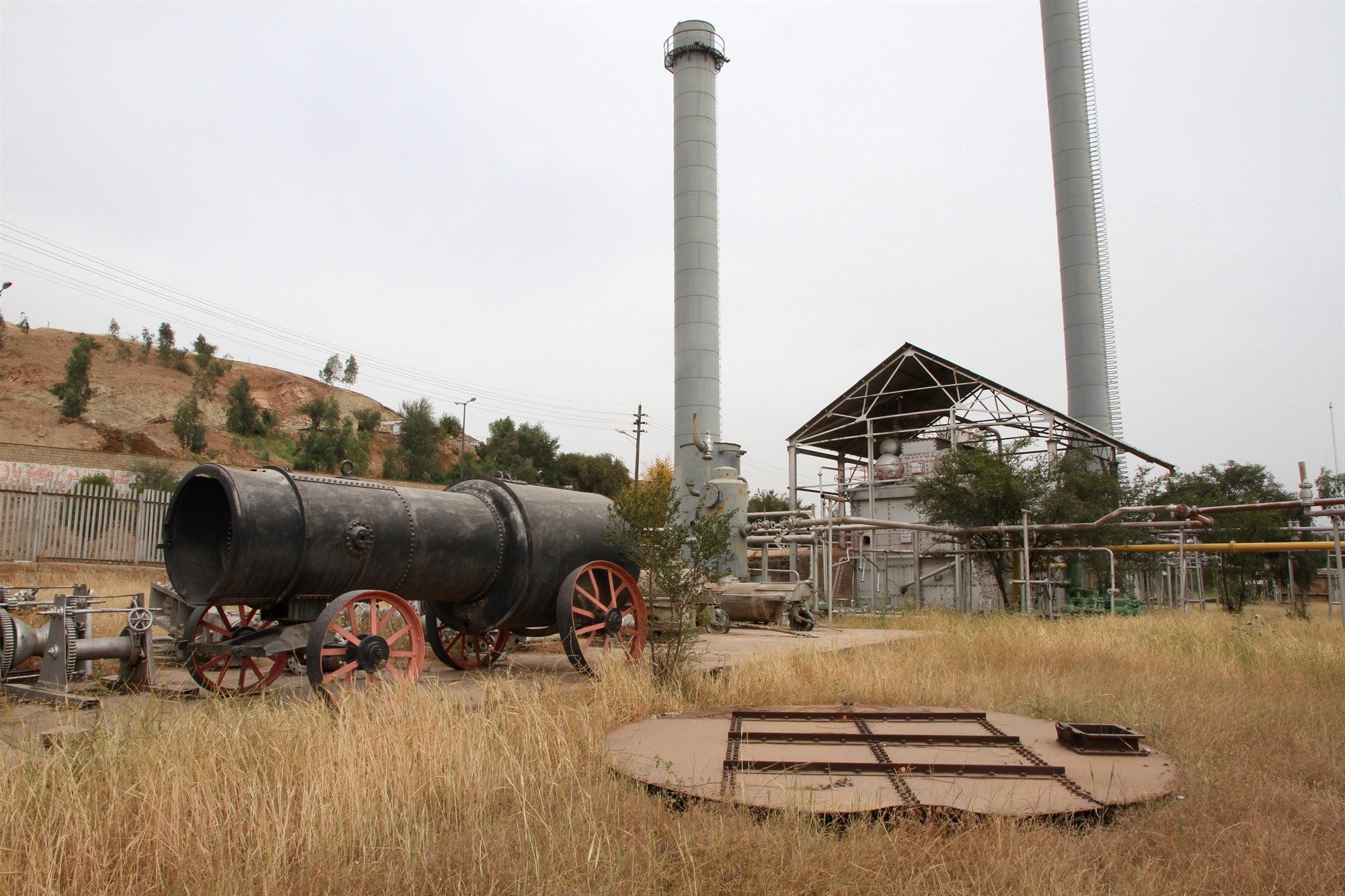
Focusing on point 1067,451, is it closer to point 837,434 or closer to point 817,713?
point 837,434

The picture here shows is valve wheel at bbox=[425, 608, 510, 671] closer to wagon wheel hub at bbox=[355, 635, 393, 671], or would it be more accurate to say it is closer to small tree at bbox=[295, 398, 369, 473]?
wagon wheel hub at bbox=[355, 635, 393, 671]

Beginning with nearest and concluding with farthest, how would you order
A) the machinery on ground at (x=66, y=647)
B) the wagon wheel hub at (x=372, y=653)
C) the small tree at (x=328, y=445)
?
the wagon wheel hub at (x=372, y=653)
the machinery on ground at (x=66, y=647)
the small tree at (x=328, y=445)

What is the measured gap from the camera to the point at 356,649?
6465 mm

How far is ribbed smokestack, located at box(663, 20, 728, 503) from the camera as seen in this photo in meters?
25.6

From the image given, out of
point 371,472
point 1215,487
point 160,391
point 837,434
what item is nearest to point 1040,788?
point 837,434

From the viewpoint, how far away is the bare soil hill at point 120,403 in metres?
49.4

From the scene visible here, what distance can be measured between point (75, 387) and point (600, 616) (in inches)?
2199

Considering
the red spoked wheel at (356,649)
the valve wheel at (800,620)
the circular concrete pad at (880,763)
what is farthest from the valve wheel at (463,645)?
the valve wheel at (800,620)

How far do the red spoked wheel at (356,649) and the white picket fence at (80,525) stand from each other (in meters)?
13.1

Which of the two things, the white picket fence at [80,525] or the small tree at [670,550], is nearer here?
the small tree at [670,550]

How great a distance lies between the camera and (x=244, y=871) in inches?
130

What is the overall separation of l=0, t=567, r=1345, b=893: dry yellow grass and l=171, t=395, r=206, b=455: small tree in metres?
52.3

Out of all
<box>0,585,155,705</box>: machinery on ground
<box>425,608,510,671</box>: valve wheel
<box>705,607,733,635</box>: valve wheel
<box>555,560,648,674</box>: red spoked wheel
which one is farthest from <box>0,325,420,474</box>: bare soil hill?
<box>555,560,648,674</box>: red spoked wheel

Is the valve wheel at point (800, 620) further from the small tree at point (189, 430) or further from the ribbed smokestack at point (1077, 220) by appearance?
the small tree at point (189, 430)
